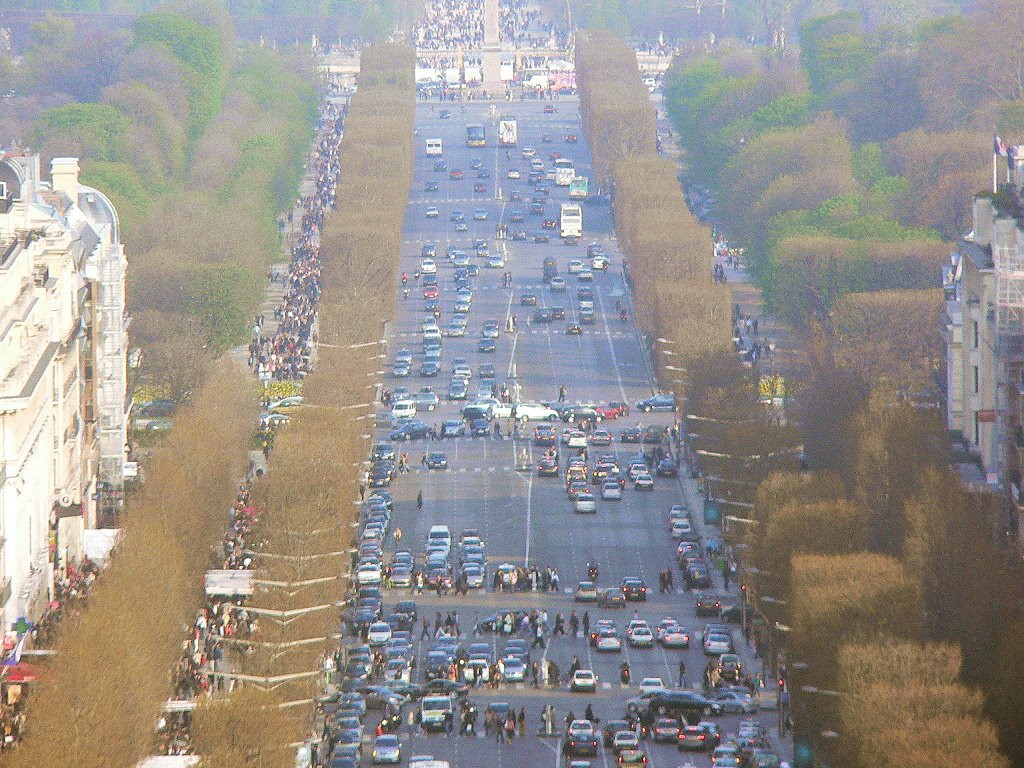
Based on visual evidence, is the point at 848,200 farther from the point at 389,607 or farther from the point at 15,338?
the point at 15,338

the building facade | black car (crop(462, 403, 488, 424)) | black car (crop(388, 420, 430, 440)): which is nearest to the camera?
the building facade

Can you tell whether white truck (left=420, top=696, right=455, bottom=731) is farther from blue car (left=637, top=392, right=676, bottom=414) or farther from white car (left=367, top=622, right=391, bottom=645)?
blue car (left=637, top=392, right=676, bottom=414)

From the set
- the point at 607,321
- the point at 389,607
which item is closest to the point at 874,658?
the point at 389,607

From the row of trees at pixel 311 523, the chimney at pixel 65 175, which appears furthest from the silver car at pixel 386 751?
the chimney at pixel 65 175

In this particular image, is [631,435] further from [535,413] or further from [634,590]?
[634,590]

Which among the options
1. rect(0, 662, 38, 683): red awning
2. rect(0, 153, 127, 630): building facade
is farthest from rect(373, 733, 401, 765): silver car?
rect(0, 153, 127, 630): building facade

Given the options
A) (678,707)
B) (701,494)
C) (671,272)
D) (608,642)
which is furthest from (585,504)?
(671,272)
